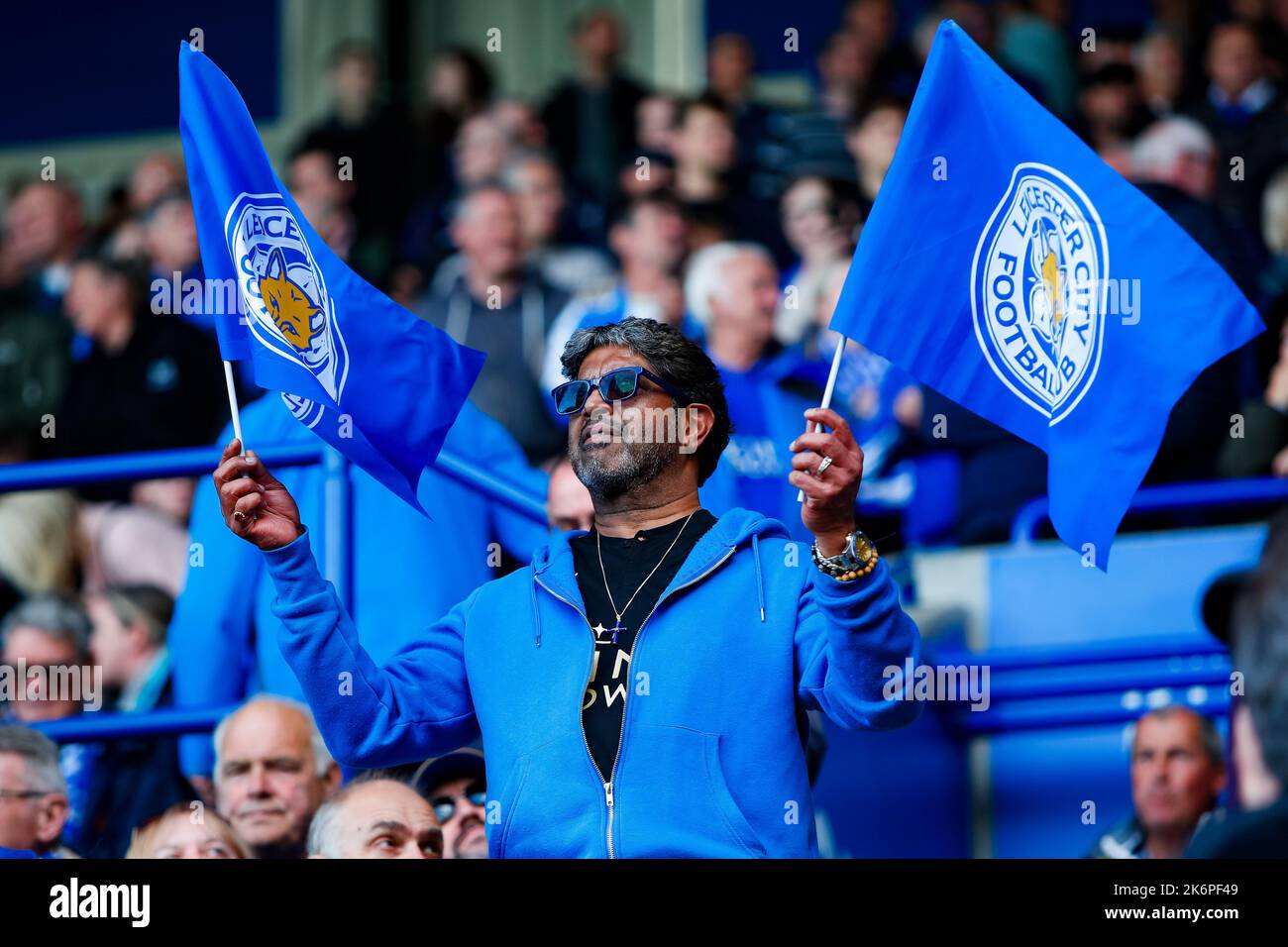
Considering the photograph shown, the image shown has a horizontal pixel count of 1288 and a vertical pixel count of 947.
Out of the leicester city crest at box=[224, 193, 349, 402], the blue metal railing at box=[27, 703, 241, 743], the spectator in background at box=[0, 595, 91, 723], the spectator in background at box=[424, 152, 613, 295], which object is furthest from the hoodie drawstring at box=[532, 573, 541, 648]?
the spectator in background at box=[424, 152, 613, 295]

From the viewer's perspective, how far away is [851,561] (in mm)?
3859

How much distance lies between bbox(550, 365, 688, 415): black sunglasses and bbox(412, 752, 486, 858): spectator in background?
1.46 m

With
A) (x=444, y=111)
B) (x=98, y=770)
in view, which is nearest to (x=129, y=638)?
(x=98, y=770)

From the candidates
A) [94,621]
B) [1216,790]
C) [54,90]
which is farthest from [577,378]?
[54,90]

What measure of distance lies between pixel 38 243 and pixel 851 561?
22.6ft

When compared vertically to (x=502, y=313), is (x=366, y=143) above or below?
above

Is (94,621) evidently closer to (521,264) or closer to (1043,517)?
(521,264)

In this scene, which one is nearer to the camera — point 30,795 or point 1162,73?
point 30,795

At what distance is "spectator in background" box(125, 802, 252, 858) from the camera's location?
538 centimetres

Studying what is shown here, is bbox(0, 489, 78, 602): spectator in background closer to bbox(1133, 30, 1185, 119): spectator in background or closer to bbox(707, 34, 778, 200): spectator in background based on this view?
bbox(707, 34, 778, 200): spectator in background

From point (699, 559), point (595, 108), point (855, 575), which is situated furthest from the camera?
point (595, 108)

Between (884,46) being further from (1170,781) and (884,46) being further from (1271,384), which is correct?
(1170,781)

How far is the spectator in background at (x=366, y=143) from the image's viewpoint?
9.70 metres
